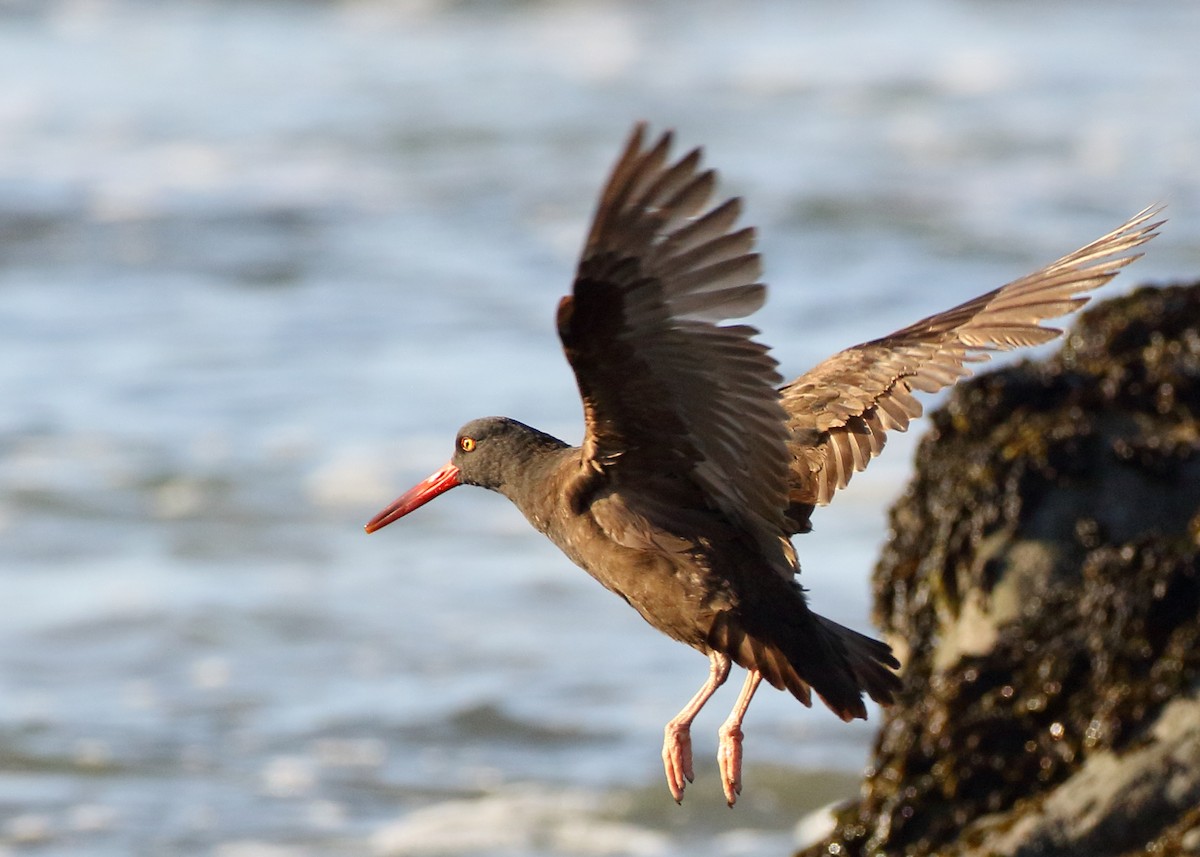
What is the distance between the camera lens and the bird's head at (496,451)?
→ 4594 mm

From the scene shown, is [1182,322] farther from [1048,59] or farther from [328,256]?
[1048,59]

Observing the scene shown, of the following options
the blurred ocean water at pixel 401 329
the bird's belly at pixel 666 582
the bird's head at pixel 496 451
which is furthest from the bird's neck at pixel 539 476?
the blurred ocean water at pixel 401 329

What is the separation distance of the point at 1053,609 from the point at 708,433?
5.75ft

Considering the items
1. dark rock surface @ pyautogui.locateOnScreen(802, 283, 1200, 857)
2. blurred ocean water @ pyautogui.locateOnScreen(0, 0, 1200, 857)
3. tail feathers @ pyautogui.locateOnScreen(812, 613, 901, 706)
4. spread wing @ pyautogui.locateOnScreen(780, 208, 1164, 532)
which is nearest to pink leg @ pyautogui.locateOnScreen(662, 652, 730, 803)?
tail feathers @ pyautogui.locateOnScreen(812, 613, 901, 706)

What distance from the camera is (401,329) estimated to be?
1412 centimetres

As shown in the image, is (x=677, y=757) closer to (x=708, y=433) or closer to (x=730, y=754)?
(x=730, y=754)

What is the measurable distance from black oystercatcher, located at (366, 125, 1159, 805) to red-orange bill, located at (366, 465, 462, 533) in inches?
0.4

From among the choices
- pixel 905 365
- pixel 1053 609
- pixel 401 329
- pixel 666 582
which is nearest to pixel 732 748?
pixel 666 582

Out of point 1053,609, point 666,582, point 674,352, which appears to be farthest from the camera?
point 1053,609

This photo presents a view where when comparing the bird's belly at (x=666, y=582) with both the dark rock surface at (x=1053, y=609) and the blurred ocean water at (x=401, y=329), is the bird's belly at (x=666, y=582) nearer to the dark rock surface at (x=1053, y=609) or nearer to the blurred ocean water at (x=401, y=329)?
the dark rock surface at (x=1053, y=609)

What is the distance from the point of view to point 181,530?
441 inches

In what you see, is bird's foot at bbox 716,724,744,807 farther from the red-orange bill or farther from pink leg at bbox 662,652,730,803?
the red-orange bill

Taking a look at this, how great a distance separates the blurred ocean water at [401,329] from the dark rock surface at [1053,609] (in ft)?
7.71

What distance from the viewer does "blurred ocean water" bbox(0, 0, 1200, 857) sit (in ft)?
27.7
